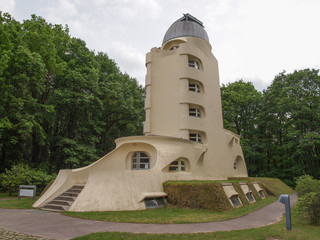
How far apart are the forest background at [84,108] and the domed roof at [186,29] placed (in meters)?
9.58

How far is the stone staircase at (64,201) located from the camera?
39.9 feet

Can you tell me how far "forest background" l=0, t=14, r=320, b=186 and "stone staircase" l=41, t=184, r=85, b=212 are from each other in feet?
28.9

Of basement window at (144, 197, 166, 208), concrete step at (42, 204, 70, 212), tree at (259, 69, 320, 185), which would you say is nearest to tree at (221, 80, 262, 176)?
tree at (259, 69, 320, 185)

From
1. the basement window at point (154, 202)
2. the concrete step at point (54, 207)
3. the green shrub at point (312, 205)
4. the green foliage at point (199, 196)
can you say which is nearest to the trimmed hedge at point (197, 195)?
the green foliage at point (199, 196)

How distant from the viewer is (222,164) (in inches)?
857

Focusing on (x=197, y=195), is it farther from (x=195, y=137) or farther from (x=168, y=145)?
(x=195, y=137)

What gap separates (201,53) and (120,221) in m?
18.3

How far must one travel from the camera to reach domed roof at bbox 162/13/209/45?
23.7m

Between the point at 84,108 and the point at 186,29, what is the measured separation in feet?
46.3

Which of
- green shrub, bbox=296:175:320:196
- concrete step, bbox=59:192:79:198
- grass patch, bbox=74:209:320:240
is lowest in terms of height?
grass patch, bbox=74:209:320:240

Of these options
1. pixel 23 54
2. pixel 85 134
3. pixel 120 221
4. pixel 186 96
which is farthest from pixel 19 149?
pixel 120 221

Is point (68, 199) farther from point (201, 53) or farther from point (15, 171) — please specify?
point (201, 53)

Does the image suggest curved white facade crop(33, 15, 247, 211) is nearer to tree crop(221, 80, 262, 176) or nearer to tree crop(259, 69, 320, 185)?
tree crop(259, 69, 320, 185)

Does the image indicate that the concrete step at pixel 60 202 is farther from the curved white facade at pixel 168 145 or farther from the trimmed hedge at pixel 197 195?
the trimmed hedge at pixel 197 195
